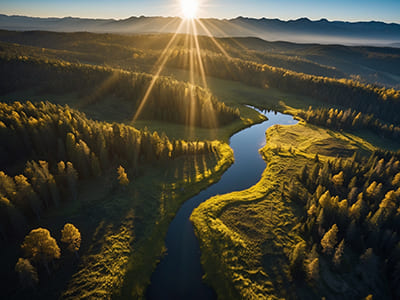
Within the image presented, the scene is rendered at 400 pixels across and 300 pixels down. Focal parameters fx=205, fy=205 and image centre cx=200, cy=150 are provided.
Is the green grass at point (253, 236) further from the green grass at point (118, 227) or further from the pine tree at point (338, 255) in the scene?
the green grass at point (118, 227)

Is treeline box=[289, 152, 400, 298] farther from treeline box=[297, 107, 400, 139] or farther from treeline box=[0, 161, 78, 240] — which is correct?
treeline box=[297, 107, 400, 139]

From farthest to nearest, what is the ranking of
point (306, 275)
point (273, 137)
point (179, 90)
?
1. point (179, 90)
2. point (273, 137)
3. point (306, 275)

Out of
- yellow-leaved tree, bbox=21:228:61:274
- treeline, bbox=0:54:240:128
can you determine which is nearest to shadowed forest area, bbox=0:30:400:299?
yellow-leaved tree, bbox=21:228:61:274

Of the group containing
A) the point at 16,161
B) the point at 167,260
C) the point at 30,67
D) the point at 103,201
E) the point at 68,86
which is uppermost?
the point at 30,67

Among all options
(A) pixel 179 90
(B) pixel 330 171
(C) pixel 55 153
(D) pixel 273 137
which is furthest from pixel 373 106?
(C) pixel 55 153

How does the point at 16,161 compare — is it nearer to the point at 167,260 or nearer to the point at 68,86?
the point at 167,260

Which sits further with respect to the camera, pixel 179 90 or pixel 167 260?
pixel 179 90

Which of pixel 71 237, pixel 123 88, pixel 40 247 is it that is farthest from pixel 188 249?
pixel 123 88

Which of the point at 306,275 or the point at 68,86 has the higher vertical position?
the point at 68,86
